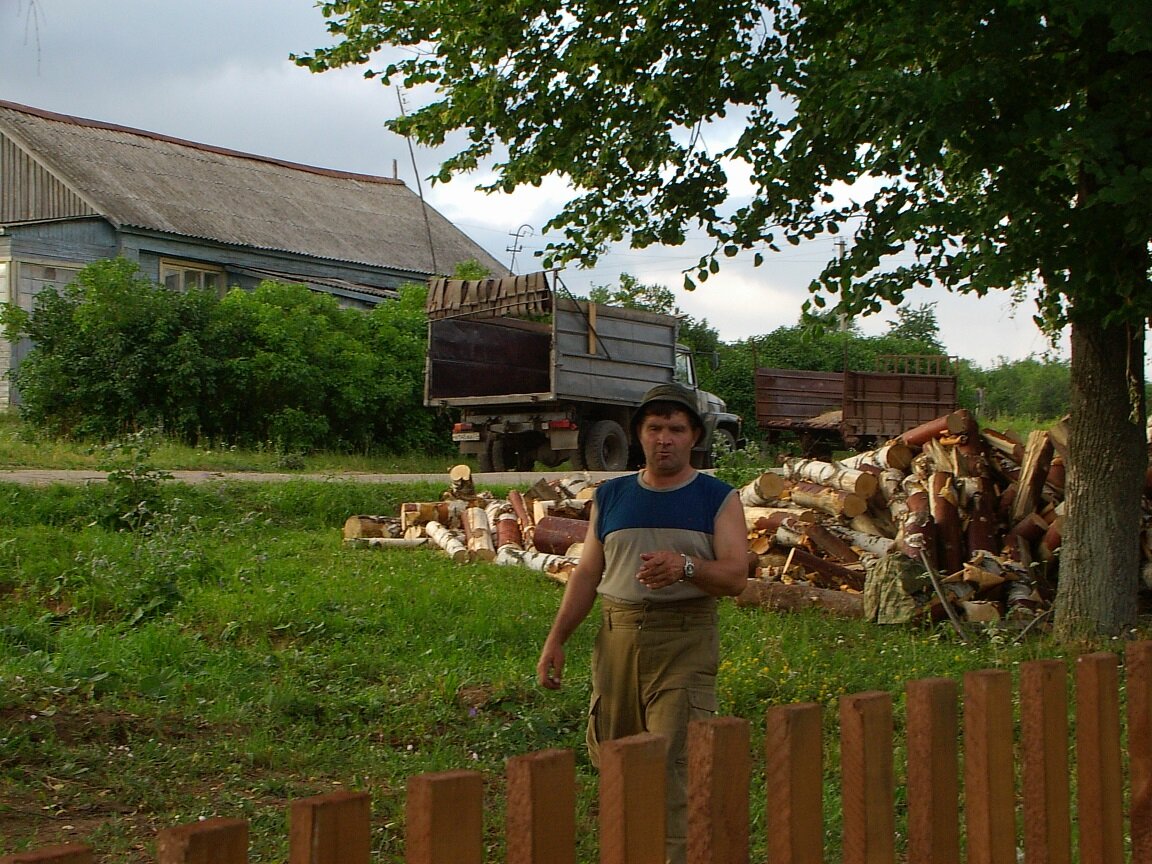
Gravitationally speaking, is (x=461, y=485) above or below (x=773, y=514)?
above

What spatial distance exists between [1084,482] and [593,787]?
4.21 m

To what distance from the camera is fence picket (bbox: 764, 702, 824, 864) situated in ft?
6.85

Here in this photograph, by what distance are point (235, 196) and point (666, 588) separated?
29857 millimetres

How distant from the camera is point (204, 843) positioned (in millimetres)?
1533

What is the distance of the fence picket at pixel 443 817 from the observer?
169 centimetres

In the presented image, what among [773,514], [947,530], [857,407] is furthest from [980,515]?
[857,407]

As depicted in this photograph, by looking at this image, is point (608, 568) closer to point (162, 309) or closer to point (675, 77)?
point (675, 77)

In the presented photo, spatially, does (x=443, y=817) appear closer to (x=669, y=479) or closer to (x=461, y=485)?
(x=669, y=479)

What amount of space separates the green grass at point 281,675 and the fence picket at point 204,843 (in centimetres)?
269

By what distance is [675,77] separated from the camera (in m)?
7.40

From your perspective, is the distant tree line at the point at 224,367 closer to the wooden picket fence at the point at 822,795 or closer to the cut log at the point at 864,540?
the cut log at the point at 864,540

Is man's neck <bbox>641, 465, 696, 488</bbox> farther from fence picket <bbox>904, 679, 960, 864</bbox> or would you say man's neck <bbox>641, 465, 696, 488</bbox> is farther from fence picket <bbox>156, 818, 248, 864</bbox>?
fence picket <bbox>156, 818, 248, 864</bbox>

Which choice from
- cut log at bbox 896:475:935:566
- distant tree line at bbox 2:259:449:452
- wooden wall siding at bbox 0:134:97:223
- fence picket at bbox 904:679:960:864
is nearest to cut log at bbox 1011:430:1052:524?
cut log at bbox 896:475:935:566

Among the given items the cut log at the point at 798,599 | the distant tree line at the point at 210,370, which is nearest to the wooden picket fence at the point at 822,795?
the cut log at the point at 798,599
